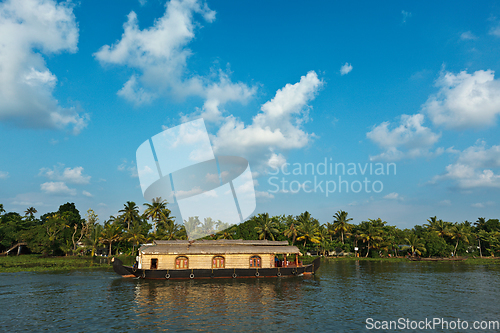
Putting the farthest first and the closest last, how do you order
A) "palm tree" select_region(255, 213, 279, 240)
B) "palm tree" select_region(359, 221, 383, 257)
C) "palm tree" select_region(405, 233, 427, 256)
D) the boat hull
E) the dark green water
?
"palm tree" select_region(405, 233, 427, 256) < "palm tree" select_region(359, 221, 383, 257) < "palm tree" select_region(255, 213, 279, 240) < the boat hull < the dark green water

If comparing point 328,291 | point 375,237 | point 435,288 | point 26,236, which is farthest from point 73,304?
point 375,237

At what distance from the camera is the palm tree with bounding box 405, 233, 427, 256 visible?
66.3 meters

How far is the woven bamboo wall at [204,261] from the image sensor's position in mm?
30109

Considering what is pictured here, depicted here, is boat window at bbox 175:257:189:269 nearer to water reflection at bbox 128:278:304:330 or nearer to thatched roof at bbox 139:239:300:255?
thatched roof at bbox 139:239:300:255

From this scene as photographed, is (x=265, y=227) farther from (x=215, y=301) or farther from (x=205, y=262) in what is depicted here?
(x=215, y=301)

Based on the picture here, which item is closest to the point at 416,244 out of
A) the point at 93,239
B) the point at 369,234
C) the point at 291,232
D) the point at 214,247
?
the point at 369,234

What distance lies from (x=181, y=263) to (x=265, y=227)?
3600 centimetres

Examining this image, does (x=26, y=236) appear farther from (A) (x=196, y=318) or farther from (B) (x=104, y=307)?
(A) (x=196, y=318)

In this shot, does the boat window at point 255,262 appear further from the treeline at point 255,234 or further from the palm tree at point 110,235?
the palm tree at point 110,235

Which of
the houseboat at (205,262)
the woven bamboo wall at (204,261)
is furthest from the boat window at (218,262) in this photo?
the woven bamboo wall at (204,261)

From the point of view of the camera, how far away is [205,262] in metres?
30.9

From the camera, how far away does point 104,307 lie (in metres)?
19.3

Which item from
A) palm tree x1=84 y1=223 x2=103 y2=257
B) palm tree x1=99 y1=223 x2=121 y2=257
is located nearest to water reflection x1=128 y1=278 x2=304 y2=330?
palm tree x1=99 y1=223 x2=121 y2=257

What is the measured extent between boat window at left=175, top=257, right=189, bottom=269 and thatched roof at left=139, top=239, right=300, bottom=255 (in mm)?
929
